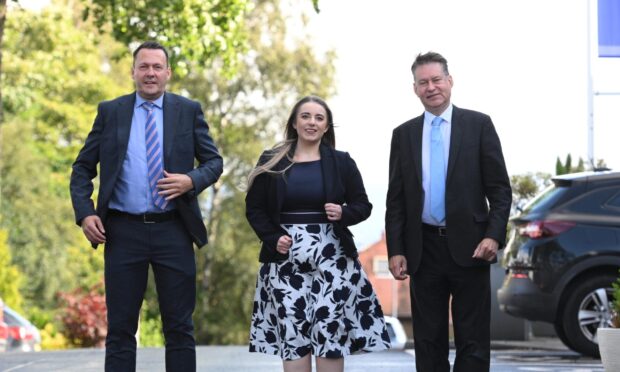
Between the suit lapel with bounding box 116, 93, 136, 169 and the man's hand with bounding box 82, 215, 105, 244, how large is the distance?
1.04 ft

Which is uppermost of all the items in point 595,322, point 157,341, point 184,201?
point 184,201

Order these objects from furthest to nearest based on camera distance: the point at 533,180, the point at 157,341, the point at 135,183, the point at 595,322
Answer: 1. the point at 157,341
2. the point at 533,180
3. the point at 595,322
4. the point at 135,183

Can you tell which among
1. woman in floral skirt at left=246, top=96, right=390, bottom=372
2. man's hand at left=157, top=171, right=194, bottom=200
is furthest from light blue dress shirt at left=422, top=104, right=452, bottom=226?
man's hand at left=157, top=171, right=194, bottom=200

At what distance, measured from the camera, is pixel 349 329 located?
324 inches

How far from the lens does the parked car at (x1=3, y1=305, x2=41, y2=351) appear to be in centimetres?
2519

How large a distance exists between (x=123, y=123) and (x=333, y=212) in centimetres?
124

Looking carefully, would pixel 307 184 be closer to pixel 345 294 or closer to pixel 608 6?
pixel 345 294

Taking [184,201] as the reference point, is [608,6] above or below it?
above

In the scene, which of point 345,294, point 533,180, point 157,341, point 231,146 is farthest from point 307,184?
point 157,341

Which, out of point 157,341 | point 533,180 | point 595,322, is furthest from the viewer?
point 157,341

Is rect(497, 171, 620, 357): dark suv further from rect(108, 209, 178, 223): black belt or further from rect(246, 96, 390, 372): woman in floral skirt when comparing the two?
rect(108, 209, 178, 223): black belt

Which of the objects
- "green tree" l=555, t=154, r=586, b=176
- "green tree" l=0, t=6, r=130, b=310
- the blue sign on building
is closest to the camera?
the blue sign on building

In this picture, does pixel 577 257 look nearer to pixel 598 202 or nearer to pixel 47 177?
pixel 598 202

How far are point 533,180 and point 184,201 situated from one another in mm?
17219
